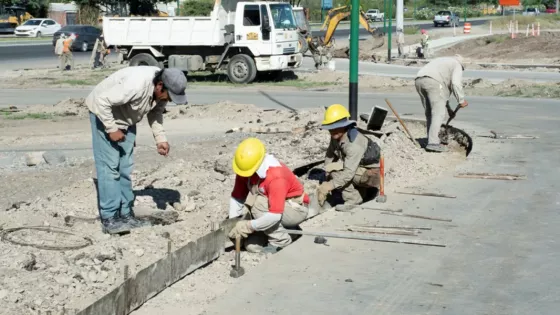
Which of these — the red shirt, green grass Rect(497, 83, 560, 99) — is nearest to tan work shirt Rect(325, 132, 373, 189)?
the red shirt

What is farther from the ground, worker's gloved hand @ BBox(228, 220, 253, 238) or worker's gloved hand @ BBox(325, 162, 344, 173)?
worker's gloved hand @ BBox(325, 162, 344, 173)

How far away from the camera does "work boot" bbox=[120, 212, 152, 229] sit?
26.6 ft

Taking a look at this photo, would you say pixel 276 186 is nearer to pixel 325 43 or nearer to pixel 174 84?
pixel 174 84

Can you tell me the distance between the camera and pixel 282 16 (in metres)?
28.3

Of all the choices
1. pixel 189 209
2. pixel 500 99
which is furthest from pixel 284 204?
pixel 500 99

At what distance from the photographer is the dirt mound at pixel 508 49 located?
42.1 metres

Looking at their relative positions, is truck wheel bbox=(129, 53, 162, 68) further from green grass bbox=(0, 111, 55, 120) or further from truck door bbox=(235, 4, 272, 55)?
green grass bbox=(0, 111, 55, 120)

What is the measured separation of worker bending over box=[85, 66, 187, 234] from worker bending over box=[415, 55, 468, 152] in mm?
6159

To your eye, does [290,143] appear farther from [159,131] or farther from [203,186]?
[159,131]

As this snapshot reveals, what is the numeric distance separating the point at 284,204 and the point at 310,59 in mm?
33910

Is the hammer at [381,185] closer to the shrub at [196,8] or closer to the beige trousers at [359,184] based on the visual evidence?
the beige trousers at [359,184]

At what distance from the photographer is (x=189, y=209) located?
9250 millimetres

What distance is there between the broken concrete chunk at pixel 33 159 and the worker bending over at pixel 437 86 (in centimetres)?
596

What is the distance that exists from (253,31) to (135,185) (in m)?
17.8
